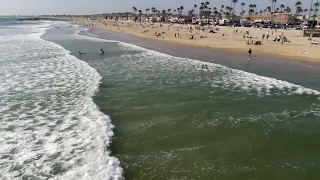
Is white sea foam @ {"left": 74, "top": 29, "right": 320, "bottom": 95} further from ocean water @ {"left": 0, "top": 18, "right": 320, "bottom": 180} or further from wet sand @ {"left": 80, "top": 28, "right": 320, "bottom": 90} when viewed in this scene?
wet sand @ {"left": 80, "top": 28, "right": 320, "bottom": 90}

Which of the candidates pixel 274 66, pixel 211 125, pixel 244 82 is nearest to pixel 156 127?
pixel 211 125

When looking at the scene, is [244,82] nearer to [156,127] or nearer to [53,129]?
[156,127]

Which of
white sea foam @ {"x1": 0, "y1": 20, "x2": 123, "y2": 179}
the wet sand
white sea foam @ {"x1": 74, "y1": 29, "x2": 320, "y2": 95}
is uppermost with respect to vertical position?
the wet sand

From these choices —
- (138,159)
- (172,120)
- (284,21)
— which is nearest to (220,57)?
(172,120)

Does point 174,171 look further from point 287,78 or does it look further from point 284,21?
point 284,21

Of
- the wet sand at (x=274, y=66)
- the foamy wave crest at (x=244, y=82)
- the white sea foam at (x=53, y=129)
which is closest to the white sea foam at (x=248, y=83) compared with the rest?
the foamy wave crest at (x=244, y=82)

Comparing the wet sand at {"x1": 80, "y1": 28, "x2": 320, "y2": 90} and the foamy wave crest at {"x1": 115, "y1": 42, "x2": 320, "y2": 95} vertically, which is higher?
the wet sand at {"x1": 80, "y1": 28, "x2": 320, "y2": 90}

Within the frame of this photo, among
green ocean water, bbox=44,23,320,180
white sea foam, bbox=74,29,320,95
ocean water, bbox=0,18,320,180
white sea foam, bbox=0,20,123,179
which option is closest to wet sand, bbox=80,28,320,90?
white sea foam, bbox=74,29,320,95
